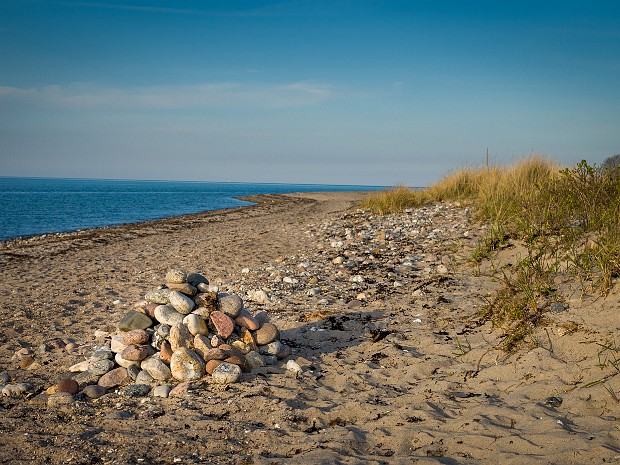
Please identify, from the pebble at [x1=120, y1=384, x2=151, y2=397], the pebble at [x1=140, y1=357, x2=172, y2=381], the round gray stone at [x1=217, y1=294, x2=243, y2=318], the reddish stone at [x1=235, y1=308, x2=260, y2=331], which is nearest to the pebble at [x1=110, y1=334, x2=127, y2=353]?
the pebble at [x1=140, y1=357, x2=172, y2=381]

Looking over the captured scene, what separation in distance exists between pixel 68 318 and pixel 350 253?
5816mm

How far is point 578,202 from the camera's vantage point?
7.74 metres

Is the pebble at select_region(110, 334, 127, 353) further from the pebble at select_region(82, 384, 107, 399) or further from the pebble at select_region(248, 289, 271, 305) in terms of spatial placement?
the pebble at select_region(248, 289, 271, 305)

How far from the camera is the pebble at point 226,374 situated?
4.54m

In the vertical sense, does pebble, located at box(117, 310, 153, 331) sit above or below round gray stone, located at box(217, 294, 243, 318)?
below

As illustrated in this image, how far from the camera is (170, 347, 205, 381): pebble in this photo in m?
4.64

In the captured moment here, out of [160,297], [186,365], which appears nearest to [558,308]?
[186,365]

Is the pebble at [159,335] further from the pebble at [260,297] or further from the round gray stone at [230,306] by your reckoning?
the pebble at [260,297]

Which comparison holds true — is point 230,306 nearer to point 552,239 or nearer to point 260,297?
point 260,297

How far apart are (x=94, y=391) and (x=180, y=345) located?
0.92m

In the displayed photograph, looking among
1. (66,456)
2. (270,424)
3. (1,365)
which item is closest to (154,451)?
(66,456)

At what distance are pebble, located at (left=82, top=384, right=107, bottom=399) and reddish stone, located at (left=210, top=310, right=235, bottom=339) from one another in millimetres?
1297

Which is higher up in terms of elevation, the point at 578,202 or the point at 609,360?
the point at 578,202

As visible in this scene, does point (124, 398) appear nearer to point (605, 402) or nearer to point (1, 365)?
point (1, 365)
